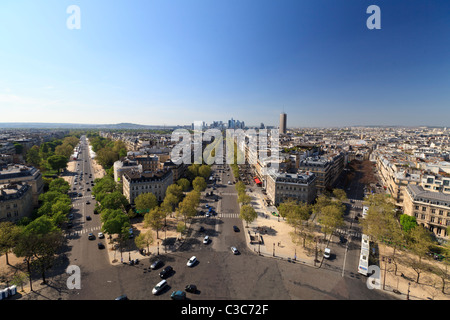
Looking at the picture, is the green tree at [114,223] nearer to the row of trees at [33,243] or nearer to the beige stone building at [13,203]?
the row of trees at [33,243]

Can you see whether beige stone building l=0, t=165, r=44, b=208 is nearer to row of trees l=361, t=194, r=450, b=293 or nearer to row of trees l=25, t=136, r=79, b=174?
row of trees l=25, t=136, r=79, b=174

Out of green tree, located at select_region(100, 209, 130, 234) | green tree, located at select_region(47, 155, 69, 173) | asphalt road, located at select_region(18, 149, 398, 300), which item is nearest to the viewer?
asphalt road, located at select_region(18, 149, 398, 300)

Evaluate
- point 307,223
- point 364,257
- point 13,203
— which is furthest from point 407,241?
point 13,203

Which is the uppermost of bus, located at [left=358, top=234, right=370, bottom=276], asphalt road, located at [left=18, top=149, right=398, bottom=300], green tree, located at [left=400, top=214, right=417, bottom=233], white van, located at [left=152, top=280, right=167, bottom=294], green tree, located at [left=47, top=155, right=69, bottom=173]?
green tree, located at [left=47, top=155, right=69, bottom=173]

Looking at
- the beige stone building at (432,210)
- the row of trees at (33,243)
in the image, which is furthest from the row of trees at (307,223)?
the row of trees at (33,243)

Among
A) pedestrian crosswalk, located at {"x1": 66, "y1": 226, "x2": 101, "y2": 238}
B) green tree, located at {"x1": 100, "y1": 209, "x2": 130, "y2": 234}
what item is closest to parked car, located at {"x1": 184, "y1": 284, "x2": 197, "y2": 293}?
green tree, located at {"x1": 100, "y1": 209, "x2": 130, "y2": 234}

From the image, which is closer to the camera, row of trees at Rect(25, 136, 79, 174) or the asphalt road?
the asphalt road
